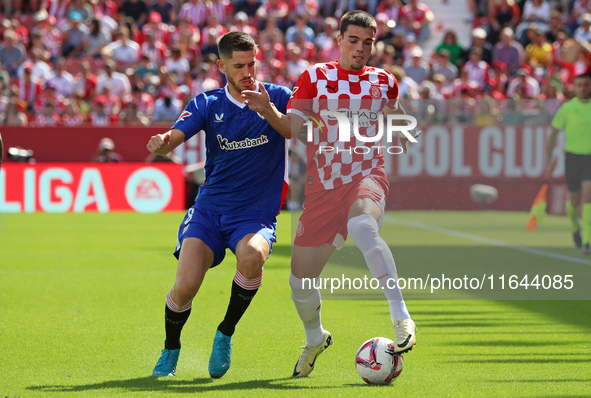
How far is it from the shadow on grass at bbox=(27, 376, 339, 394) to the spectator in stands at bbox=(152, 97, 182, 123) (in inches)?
588

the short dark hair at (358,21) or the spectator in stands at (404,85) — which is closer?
the short dark hair at (358,21)

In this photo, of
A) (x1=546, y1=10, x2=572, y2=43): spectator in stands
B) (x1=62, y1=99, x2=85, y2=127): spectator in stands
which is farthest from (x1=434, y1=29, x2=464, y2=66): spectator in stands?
(x1=62, y1=99, x2=85, y2=127): spectator in stands

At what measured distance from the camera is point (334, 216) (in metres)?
5.71

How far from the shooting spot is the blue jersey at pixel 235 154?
18.8 feet

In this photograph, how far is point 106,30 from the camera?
23.5 m

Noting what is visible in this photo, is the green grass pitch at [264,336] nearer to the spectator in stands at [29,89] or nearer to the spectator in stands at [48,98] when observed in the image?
the spectator in stands at [48,98]

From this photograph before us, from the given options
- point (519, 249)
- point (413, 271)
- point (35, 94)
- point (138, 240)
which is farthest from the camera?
point (35, 94)

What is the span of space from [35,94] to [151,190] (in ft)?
11.5

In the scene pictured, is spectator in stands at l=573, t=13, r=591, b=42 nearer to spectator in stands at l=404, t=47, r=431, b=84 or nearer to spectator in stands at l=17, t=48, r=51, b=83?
spectator in stands at l=404, t=47, r=431, b=84

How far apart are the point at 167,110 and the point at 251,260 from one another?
49.2ft

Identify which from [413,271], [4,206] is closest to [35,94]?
[4,206]

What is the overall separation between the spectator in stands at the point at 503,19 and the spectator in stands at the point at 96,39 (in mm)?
9257

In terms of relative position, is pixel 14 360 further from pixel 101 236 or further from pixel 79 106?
pixel 79 106

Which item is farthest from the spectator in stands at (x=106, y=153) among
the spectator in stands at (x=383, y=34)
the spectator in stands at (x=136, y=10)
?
the spectator in stands at (x=383, y=34)
